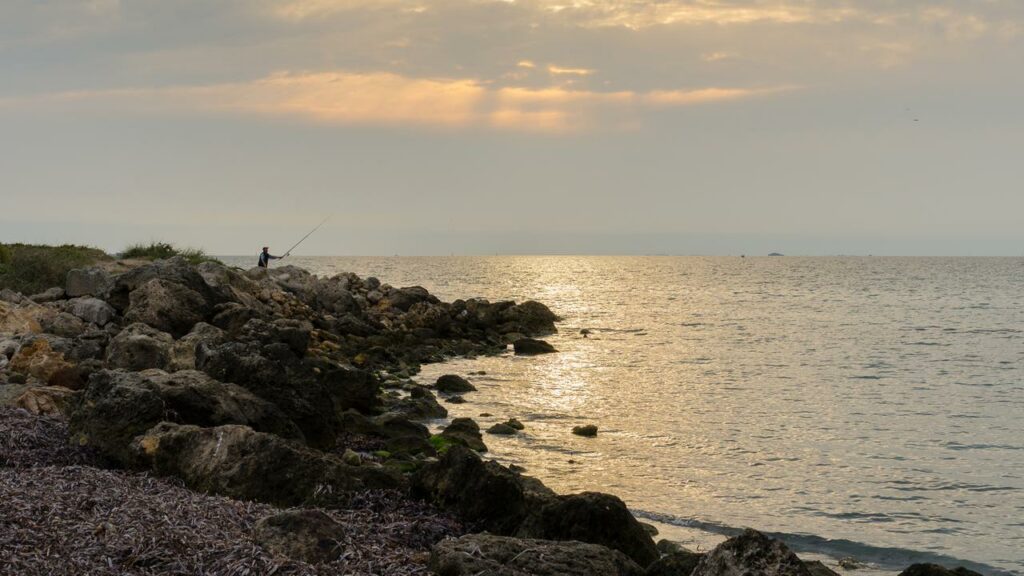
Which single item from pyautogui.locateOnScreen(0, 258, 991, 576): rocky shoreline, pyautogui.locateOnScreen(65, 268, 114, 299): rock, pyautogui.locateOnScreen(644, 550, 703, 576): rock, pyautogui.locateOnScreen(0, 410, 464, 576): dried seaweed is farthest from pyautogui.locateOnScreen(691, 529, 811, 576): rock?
pyautogui.locateOnScreen(65, 268, 114, 299): rock

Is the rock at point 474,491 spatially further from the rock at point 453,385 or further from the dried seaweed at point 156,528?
the rock at point 453,385

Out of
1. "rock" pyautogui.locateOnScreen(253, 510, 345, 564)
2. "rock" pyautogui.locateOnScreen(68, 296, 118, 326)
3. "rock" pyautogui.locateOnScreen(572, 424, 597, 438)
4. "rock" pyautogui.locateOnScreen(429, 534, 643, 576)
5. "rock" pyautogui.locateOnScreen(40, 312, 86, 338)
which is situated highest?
"rock" pyautogui.locateOnScreen(68, 296, 118, 326)

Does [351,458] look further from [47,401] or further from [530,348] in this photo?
[530,348]

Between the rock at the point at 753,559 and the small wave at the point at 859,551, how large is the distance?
6904 mm

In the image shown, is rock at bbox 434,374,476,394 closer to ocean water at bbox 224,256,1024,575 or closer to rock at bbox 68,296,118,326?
ocean water at bbox 224,256,1024,575

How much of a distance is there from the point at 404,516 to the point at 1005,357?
38.2 metres

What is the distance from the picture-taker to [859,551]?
1298 cm

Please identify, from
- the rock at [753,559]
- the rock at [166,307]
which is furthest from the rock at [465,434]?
the rock at [753,559]

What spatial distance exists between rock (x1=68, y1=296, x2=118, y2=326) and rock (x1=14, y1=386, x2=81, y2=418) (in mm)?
10701

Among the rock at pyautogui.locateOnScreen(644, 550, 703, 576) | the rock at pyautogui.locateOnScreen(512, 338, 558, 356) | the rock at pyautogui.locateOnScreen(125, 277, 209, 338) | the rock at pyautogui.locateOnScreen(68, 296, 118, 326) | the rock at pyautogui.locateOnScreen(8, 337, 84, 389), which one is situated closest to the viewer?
the rock at pyautogui.locateOnScreen(644, 550, 703, 576)

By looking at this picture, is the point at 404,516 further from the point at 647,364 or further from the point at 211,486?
the point at 647,364

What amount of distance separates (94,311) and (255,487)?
1671cm

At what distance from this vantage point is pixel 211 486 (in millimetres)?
9711

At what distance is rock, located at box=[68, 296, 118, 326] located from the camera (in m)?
23.9
